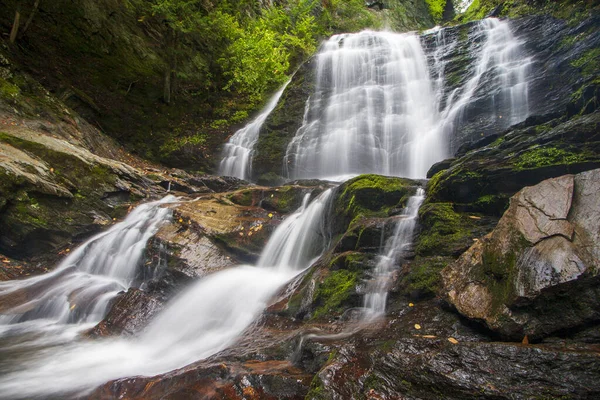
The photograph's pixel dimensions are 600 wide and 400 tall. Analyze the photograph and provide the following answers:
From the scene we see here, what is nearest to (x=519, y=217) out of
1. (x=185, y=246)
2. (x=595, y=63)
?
(x=185, y=246)

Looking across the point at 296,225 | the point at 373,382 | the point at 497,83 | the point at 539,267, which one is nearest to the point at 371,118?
the point at 497,83

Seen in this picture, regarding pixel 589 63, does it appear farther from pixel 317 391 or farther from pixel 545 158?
pixel 317 391

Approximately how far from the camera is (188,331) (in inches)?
202

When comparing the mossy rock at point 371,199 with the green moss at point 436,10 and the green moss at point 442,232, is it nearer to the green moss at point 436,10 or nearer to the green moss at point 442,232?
the green moss at point 442,232

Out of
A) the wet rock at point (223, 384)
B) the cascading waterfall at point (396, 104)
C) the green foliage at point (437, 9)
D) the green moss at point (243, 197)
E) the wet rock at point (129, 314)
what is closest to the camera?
the wet rock at point (223, 384)

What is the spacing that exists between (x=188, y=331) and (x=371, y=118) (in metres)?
10.1

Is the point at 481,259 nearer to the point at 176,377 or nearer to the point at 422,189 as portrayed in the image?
the point at 422,189

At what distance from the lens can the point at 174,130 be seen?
46.5 ft

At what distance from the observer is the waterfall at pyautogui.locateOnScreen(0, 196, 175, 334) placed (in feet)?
19.0

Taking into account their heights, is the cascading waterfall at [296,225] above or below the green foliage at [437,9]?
below

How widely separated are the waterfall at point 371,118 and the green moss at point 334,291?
6.74m

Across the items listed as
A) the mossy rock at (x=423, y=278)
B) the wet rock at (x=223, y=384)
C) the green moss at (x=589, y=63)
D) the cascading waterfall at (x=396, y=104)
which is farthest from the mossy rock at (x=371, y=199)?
the green moss at (x=589, y=63)

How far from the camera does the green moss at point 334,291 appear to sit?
423 cm

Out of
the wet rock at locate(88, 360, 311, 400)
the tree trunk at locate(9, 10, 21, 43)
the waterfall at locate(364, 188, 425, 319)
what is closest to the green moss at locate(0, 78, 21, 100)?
the tree trunk at locate(9, 10, 21, 43)
